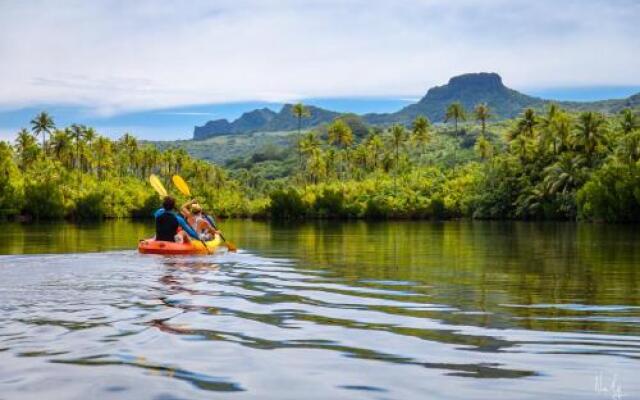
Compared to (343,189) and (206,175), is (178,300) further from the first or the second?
(206,175)

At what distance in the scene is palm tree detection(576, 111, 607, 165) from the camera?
336 ft

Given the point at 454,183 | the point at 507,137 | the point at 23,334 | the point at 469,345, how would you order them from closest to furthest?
the point at 469,345
the point at 23,334
the point at 507,137
the point at 454,183

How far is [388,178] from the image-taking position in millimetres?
147250

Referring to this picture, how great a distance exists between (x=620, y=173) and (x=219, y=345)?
82.7 m

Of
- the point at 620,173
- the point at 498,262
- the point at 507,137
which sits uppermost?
the point at 507,137

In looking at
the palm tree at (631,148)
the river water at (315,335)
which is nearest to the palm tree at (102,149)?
the palm tree at (631,148)

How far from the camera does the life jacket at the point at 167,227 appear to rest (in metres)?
25.0

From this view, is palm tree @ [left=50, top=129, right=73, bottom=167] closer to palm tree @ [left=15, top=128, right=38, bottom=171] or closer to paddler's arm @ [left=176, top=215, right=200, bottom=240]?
palm tree @ [left=15, top=128, right=38, bottom=171]

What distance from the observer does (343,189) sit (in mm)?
138750

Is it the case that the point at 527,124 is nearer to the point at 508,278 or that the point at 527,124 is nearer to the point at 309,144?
the point at 309,144

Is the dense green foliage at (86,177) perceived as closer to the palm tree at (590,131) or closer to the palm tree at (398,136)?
the palm tree at (398,136)

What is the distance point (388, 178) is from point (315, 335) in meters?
138

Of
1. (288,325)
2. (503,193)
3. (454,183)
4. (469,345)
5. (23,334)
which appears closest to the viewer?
(469,345)

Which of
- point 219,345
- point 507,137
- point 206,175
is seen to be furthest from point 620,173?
point 206,175
